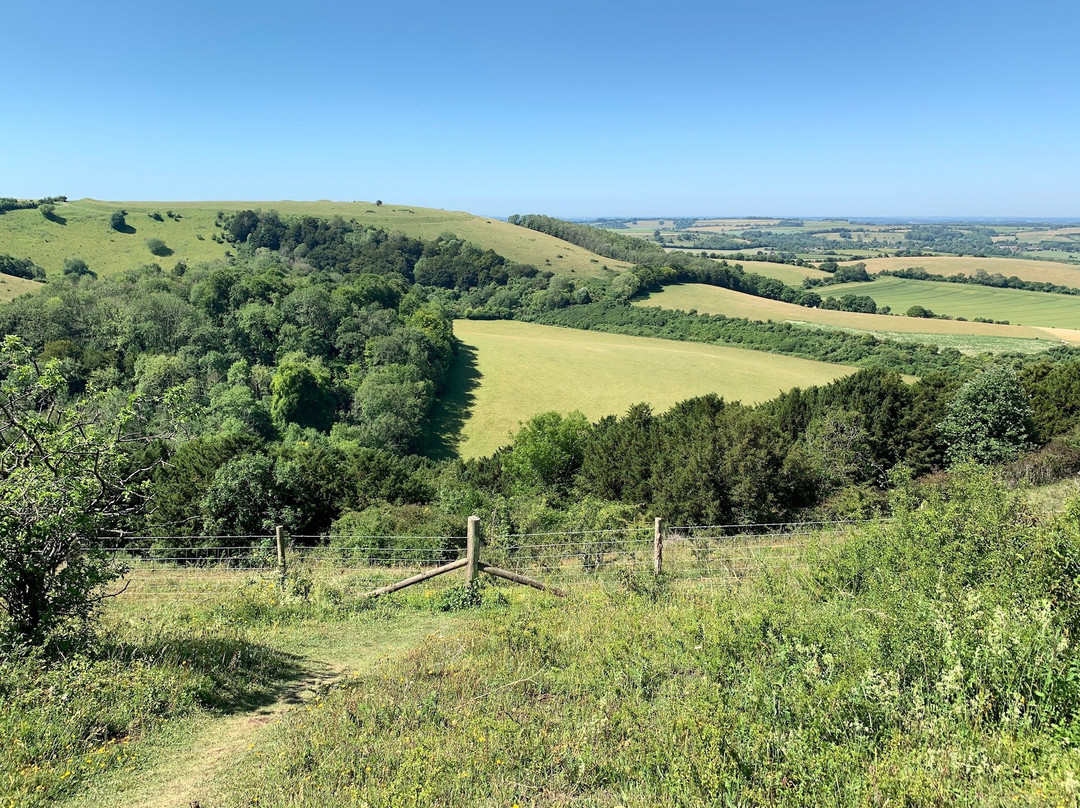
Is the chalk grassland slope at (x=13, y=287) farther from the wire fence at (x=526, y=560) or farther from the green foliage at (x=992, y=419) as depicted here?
the green foliage at (x=992, y=419)

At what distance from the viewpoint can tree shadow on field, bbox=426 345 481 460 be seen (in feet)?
170

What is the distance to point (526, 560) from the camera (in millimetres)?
12852

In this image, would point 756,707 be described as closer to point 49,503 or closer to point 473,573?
point 473,573

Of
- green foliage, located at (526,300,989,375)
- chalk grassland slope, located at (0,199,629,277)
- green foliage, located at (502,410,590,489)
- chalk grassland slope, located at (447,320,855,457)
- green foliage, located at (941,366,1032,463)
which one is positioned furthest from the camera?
chalk grassland slope, located at (0,199,629,277)

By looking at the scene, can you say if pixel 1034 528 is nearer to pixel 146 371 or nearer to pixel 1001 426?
pixel 1001 426

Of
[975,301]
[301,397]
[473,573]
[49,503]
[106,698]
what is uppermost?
[49,503]

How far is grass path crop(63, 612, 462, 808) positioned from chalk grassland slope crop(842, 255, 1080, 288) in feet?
479

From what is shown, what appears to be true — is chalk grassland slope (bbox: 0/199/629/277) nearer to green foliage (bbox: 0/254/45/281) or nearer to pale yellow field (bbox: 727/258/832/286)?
green foliage (bbox: 0/254/45/281)

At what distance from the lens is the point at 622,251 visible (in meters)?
139

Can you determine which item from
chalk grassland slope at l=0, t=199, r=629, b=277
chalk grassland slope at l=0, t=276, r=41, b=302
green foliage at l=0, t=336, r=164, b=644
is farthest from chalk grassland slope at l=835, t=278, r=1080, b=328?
chalk grassland slope at l=0, t=276, r=41, b=302

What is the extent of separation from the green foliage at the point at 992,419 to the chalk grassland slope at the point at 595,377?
101 feet

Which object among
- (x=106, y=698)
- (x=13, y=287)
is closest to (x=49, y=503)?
(x=106, y=698)

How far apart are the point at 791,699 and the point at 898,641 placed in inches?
57.6

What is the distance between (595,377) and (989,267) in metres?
119
